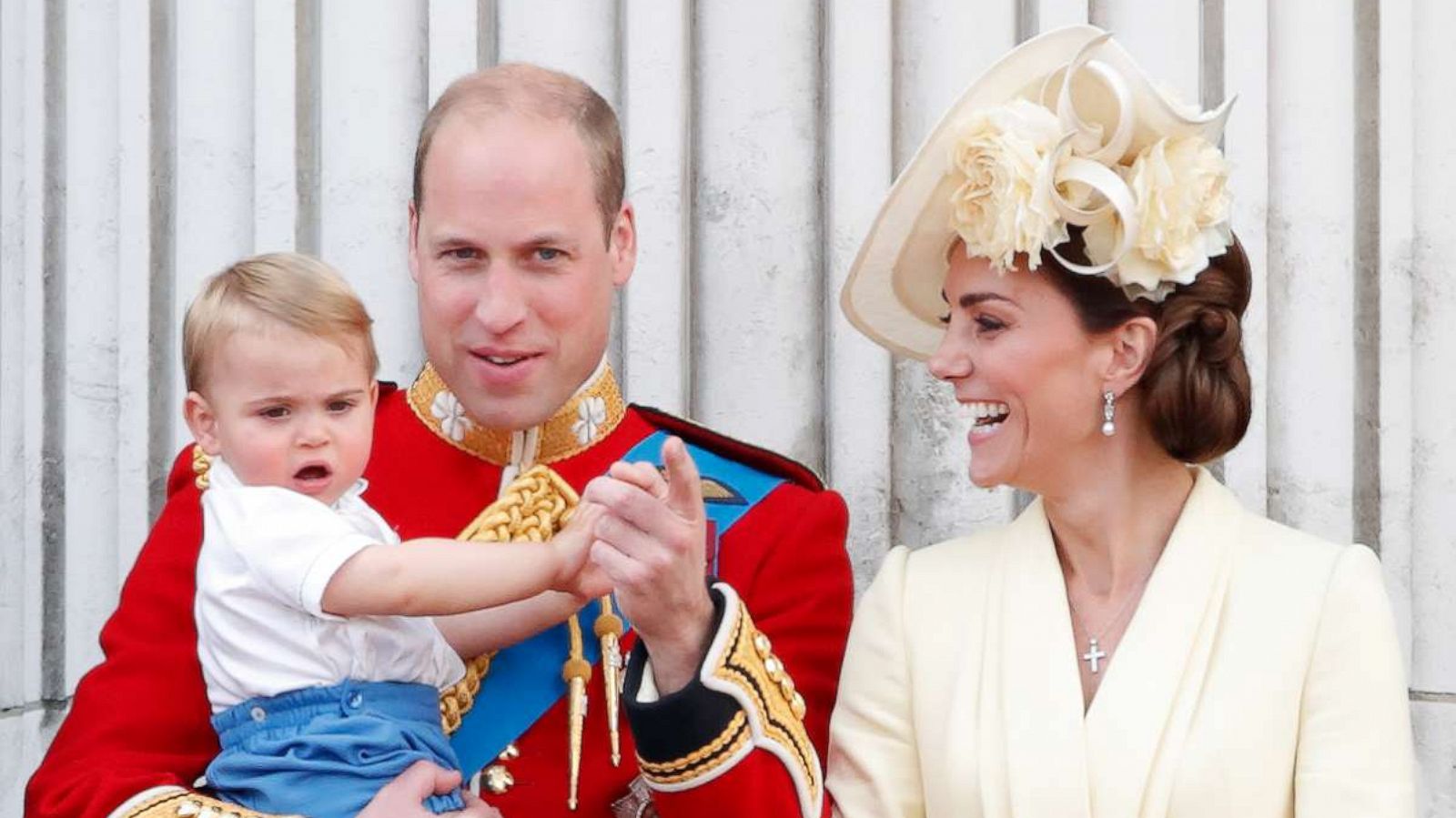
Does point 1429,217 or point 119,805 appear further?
point 1429,217

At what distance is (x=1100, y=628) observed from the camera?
288cm

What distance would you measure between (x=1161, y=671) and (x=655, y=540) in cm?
68

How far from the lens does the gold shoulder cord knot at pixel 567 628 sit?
2.86 m

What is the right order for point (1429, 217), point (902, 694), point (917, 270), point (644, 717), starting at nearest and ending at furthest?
point (644, 717) → point (902, 694) → point (917, 270) → point (1429, 217)

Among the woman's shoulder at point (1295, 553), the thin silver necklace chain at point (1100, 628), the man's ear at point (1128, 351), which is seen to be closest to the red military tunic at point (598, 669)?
the thin silver necklace chain at point (1100, 628)

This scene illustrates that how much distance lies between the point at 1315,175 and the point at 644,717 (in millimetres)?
1546

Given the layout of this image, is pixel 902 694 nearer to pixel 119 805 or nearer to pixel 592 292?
pixel 592 292

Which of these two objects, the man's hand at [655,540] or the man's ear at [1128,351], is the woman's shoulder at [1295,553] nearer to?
the man's ear at [1128,351]

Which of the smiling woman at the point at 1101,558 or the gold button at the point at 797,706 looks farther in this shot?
the gold button at the point at 797,706

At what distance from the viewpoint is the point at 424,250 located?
2.97 metres

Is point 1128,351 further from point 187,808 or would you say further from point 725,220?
point 187,808

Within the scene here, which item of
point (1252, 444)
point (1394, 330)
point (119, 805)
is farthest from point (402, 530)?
point (1394, 330)

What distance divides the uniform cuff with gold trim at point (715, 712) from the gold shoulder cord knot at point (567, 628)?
157mm

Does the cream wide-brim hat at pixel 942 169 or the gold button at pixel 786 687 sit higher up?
the cream wide-brim hat at pixel 942 169
